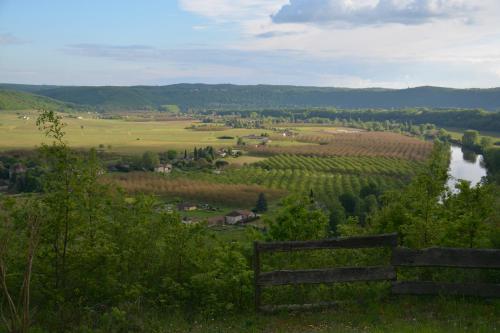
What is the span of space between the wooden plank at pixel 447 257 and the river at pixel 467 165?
66.9 meters

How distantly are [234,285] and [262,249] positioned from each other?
959mm

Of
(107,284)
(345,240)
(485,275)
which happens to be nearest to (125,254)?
(107,284)

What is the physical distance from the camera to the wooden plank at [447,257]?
24.6 feet

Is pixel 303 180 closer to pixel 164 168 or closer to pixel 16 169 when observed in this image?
pixel 164 168

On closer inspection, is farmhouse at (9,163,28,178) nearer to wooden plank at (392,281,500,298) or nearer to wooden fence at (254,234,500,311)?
wooden fence at (254,234,500,311)

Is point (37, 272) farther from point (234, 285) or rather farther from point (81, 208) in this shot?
point (234, 285)

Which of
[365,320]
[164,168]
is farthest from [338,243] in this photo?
[164,168]

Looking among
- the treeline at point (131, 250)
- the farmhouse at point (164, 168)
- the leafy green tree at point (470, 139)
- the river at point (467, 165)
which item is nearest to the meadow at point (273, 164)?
the farmhouse at point (164, 168)

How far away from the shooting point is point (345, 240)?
7852 millimetres

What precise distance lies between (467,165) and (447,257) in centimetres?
9308

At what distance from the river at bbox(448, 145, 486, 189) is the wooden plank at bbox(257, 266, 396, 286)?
2641 inches

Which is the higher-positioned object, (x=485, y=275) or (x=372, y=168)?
(x=485, y=275)

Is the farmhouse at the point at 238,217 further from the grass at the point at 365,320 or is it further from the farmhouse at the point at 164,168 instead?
the grass at the point at 365,320

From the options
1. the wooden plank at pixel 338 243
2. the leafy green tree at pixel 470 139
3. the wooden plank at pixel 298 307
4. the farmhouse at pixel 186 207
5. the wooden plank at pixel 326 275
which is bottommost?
the farmhouse at pixel 186 207
